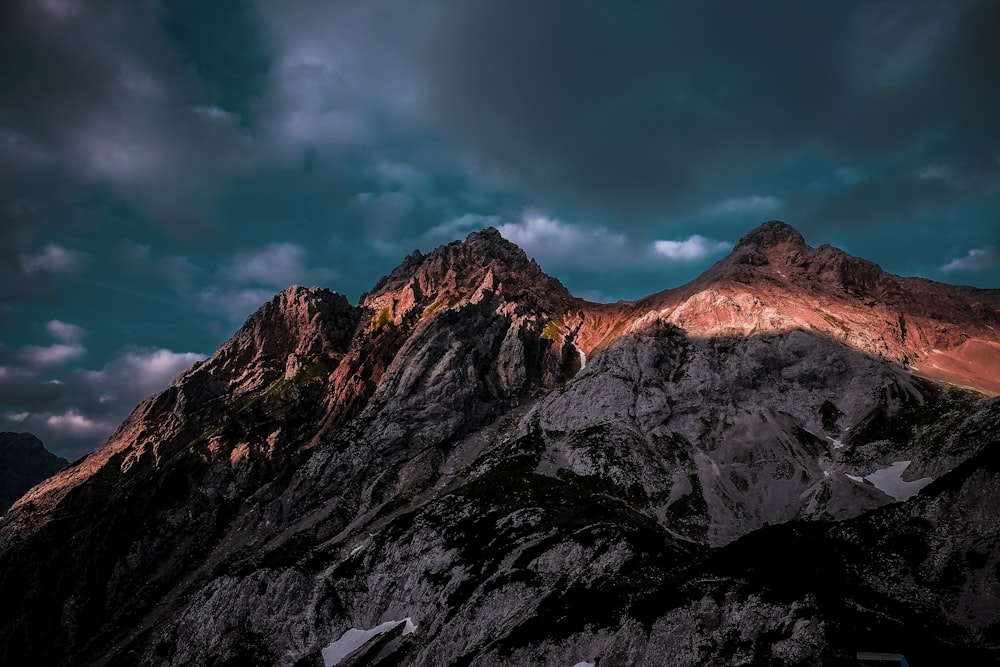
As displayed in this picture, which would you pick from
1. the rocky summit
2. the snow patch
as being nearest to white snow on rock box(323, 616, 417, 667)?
the rocky summit

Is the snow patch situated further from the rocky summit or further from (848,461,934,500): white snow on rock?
the rocky summit

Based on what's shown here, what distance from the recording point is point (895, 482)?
94.2 metres

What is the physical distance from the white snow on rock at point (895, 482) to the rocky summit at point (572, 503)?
22.3 inches

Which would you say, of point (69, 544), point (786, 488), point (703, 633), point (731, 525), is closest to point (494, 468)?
point (731, 525)

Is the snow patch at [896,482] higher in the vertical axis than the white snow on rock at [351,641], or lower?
higher

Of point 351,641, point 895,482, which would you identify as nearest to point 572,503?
point 351,641

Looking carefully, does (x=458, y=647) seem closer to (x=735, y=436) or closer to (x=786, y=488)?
(x=786, y=488)

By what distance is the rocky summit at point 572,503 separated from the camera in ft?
158

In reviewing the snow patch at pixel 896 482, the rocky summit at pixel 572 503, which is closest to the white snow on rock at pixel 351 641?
the rocky summit at pixel 572 503

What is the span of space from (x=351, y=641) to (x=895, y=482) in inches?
3526

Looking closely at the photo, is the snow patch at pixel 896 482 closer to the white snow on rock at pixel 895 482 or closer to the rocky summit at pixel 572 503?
the white snow on rock at pixel 895 482

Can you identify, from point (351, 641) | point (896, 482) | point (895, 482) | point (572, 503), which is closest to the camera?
point (351, 641)

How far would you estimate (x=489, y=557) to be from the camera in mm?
86000

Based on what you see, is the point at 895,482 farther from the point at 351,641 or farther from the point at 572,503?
the point at 351,641
